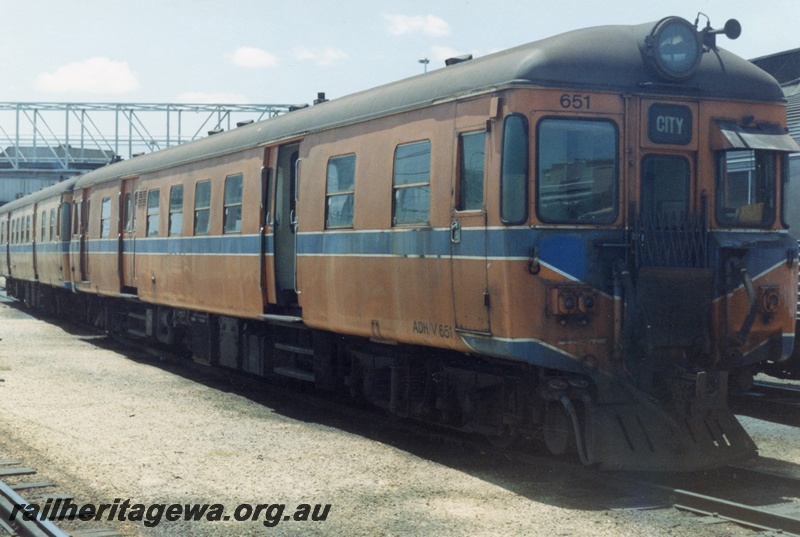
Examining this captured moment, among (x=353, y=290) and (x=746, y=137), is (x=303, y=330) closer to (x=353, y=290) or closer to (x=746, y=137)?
(x=353, y=290)

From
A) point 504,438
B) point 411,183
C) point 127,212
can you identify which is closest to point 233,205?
point 411,183

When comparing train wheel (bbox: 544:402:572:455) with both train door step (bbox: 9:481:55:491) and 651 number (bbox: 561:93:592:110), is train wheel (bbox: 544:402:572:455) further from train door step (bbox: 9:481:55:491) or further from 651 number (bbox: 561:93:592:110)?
train door step (bbox: 9:481:55:491)

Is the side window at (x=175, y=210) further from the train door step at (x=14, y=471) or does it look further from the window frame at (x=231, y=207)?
the train door step at (x=14, y=471)

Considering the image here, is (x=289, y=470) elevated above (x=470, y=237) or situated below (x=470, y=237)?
below

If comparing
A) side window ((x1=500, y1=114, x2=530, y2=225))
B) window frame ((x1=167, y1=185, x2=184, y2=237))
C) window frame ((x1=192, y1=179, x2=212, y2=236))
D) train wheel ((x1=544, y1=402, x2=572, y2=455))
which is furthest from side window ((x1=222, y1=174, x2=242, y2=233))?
train wheel ((x1=544, y1=402, x2=572, y2=455))

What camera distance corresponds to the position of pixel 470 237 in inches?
328

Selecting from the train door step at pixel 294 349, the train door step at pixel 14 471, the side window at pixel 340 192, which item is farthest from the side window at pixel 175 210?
the train door step at pixel 14 471

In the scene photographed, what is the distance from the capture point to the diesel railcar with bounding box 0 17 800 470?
784 cm

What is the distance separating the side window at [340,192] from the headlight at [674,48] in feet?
10.7

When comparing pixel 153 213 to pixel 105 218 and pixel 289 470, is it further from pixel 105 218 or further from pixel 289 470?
pixel 289 470

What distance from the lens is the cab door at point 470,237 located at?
818 cm

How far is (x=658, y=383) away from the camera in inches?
320

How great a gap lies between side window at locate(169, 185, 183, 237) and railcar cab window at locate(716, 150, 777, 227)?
8830mm

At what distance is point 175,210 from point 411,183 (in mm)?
7180
